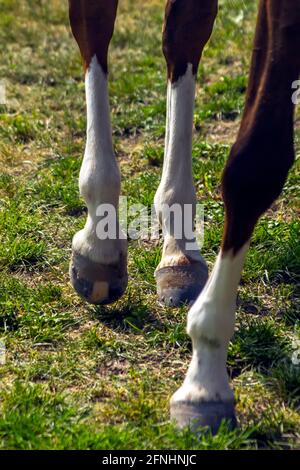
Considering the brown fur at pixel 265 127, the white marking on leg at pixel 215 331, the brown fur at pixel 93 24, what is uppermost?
the brown fur at pixel 93 24

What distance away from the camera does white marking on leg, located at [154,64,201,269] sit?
3.70m

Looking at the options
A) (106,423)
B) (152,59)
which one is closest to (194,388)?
(106,423)

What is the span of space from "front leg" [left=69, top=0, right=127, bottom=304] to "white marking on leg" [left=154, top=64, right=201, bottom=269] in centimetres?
24

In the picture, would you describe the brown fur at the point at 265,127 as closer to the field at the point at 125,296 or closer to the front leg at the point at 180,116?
the field at the point at 125,296

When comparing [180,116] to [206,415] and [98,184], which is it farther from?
[206,415]

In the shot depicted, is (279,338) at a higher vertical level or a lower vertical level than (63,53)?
lower

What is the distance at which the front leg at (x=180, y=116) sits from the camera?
3.69m

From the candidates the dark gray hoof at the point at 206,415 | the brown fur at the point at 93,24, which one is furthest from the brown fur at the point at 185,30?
the dark gray hoof at the point at 206,415

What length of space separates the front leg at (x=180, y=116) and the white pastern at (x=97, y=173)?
240mm

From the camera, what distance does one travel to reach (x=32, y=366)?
318cm

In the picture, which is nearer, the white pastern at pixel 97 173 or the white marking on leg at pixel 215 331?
the white marking on leg at pixel 215 331

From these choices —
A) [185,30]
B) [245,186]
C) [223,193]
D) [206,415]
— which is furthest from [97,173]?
[206,415]

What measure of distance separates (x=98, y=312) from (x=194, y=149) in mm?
1660

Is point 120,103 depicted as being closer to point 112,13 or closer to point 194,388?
point 112,13
